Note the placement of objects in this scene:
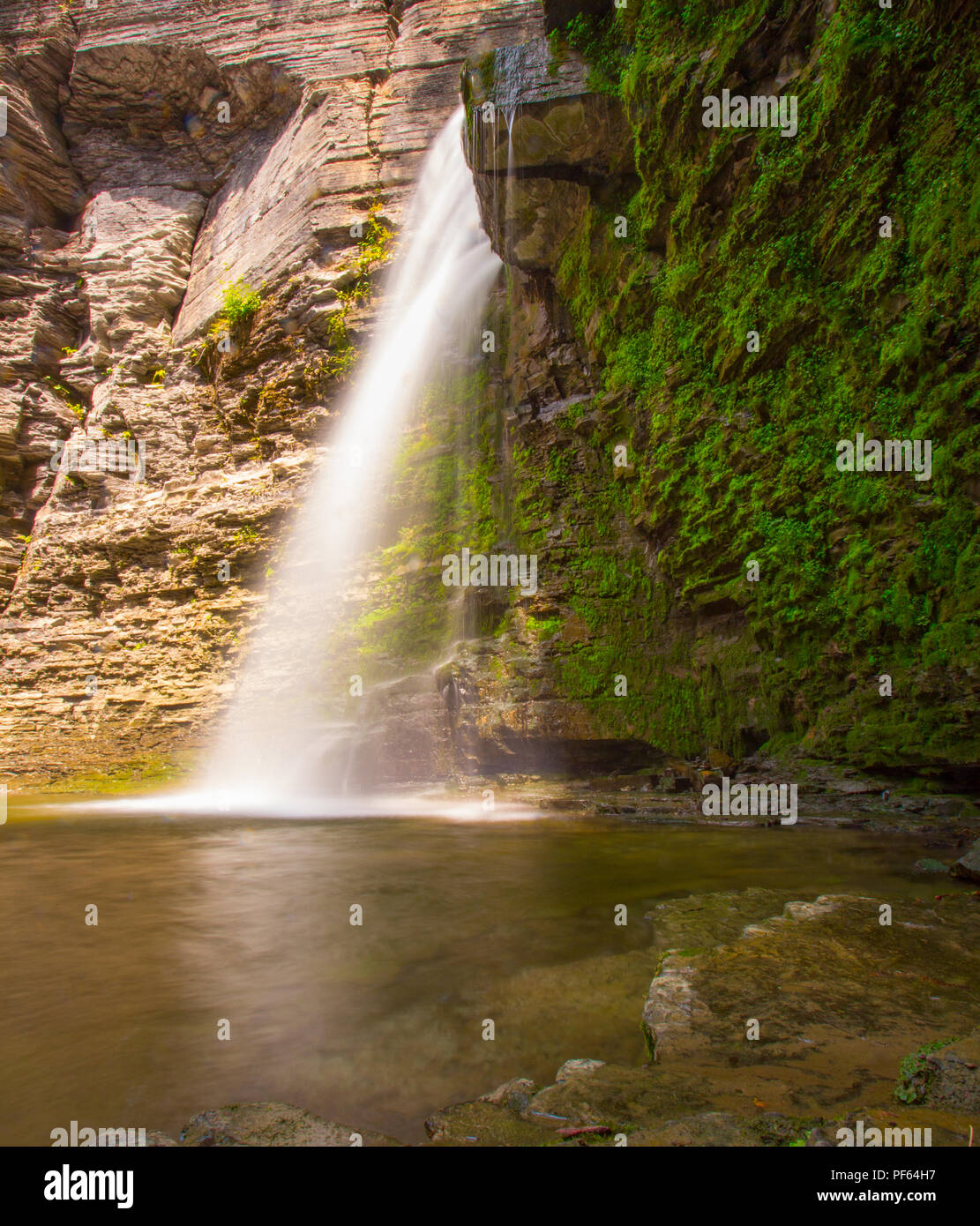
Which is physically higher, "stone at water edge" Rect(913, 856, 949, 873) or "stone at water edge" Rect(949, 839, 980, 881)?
"stone at water edge" Rect(949, 839, 980, 881)

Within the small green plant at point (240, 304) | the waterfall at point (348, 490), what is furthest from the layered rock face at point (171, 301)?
the waterfall at point (348, 490)

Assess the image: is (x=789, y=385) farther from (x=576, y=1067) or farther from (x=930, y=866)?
(x=576, y=1067)

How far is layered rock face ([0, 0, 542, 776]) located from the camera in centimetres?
1549

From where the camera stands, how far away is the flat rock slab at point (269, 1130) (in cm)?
177

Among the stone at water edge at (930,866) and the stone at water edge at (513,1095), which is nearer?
the stone at water edge at (513,1095)

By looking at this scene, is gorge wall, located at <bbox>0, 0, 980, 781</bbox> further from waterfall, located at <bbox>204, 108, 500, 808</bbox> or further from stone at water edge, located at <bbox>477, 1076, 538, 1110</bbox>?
stone at water edge, located at <bbox>477, 1076, 538, 1110</bbox>

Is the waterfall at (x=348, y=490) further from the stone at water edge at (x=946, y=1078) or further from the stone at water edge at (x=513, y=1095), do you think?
the stone at water edge at (x=946, y=1078)

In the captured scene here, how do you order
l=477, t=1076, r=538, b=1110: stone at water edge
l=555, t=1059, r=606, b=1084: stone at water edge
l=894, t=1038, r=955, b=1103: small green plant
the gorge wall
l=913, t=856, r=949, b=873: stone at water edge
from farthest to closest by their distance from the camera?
the gorge wall
l=913, t=856, r=949, b=873: stone at water edge
l=555, t=1059, r=606, b=1084: stone at water edge
l=477, t=1076, r=538, b=1110: stone at water edge
l=894, t=1038, r=955, b=1103: small green plant

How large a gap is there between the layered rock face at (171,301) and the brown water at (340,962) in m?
9.98

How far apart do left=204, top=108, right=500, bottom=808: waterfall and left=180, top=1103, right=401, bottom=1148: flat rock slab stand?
35.0ft

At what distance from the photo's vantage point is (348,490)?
15.3m

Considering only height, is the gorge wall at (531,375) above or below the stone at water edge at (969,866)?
above

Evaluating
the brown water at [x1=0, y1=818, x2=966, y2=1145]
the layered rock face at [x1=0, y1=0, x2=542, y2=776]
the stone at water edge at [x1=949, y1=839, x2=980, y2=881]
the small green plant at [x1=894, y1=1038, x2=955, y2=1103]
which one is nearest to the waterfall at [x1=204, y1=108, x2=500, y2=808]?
the layered rock face at [x1=0, y1=0, x2=542, y2=776]
